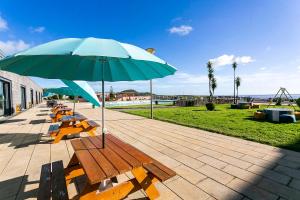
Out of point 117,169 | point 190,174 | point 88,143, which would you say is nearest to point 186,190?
point 190,174

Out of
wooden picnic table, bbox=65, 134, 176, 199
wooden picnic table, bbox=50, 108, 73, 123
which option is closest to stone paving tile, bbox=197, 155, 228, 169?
wooden picnic table, bbox=65, 134, 176, 199

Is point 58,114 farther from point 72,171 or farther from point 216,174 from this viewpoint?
point 216,174

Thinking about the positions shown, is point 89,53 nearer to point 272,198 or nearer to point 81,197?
point 81,197

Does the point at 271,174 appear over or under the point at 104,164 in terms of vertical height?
under

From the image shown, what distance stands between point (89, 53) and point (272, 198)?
3479 mm

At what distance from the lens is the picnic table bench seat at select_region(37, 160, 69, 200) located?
2.29m

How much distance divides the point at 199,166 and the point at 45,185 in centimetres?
311

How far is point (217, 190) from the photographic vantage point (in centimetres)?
322

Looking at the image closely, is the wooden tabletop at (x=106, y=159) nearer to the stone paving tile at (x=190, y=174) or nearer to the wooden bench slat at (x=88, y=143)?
the wooden bench slat at (x=88, y=143)

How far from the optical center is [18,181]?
3.62 meters

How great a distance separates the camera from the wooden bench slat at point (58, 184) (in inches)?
89.4

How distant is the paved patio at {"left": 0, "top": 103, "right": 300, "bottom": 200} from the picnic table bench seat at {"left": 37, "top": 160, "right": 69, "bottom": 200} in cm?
54

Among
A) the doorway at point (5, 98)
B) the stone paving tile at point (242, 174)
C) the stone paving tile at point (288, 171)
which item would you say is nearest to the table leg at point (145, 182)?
the stone paving tile at point (242, 174)

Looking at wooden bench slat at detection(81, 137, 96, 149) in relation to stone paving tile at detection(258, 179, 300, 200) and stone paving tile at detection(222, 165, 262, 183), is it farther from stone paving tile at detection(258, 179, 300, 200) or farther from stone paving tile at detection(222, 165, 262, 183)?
stone paving tile at detection(258, 179, 300, 200)
